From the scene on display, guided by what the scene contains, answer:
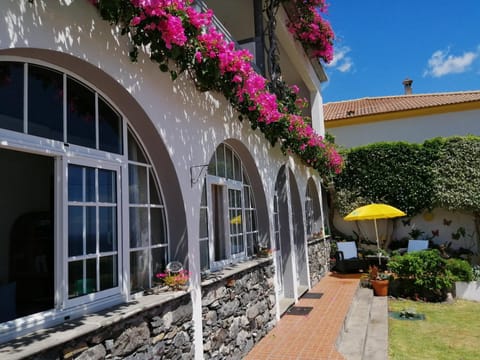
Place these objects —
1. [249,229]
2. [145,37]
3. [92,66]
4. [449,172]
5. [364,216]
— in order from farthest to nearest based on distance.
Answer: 1. [449,172]
2. [364,216]
3. [249,229]
4. [145,37]
5. [92,66]

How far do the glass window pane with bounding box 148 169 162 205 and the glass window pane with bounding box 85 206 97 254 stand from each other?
994mm

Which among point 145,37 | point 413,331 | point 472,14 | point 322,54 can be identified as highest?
point 472,14

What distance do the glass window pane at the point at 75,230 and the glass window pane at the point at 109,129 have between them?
69cm

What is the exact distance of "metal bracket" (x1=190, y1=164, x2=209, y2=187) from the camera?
4.63m

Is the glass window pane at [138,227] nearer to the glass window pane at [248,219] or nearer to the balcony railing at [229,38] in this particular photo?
the balcony railing at [229,38]

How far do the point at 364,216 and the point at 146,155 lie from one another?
9624mm

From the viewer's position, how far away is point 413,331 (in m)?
7.56

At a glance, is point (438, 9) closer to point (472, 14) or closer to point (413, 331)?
point (472, 14)

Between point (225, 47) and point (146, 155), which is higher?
point (225, 47)

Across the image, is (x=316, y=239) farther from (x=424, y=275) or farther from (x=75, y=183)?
(x=75, y=183)

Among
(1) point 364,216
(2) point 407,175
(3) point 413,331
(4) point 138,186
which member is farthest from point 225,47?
(2) point 407,175

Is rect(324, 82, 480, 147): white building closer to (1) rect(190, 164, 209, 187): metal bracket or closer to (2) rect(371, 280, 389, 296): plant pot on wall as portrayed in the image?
(2) rect(371, 280, 389, 296): plant pot on wall

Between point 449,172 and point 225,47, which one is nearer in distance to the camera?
point 225,47

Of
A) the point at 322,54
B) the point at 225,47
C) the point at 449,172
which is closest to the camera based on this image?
the point at 225,47
